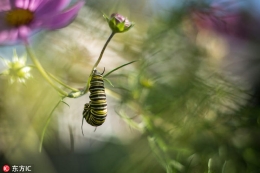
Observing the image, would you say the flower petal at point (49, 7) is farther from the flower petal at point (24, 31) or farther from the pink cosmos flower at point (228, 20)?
the pink cosmos flower at point (228, 20)

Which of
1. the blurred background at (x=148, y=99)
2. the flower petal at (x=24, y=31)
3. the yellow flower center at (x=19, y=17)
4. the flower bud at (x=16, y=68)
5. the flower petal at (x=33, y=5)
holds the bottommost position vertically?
the blurred background at (x=148, y=99)

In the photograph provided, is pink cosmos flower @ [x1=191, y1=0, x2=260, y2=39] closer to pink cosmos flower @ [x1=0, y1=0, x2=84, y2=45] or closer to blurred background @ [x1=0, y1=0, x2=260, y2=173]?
blurred background @ [x1=0, y1=0, x2=260, y2=173]

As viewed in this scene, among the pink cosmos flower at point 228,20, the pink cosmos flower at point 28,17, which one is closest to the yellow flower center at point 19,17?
the pink cosmos flower at point 28,17

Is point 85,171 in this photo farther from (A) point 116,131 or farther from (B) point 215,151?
(B) point 215,151

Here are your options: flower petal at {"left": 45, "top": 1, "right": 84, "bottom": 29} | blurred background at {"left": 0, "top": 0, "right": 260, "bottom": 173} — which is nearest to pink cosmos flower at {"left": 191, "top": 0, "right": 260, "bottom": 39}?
Result: blurred background at {"left": 0, "top": 0, "right": 260, "bottom": 173}

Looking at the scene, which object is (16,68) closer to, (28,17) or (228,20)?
(28,17)

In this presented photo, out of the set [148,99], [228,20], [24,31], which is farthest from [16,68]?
[228,20]
